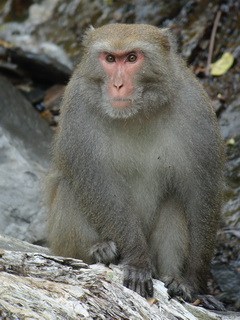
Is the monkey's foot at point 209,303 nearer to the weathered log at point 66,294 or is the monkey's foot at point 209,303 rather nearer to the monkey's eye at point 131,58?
the weathered log at point 66,294

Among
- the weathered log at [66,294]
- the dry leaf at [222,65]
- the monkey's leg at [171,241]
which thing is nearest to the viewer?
Answer: the weathered log at [66,294]

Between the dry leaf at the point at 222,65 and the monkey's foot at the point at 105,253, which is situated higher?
the dry leaf at the point at 222,65

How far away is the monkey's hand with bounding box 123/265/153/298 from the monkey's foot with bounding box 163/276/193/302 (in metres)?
0.27

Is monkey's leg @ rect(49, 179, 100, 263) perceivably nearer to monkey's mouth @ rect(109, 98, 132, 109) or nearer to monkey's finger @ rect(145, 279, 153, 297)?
monkey's finger @ rect(145, 279, 153, 297)

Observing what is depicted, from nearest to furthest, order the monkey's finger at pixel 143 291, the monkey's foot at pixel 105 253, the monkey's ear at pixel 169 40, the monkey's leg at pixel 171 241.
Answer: the monkey's finger at pixel 143 291 → the monkey's foot at pixel 105 253 → the monkey's ear at pixel 169 40 → the monkey's leg at pixel 171 241

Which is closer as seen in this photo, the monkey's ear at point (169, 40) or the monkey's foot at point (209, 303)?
the monkey's ear at point (169, 40)

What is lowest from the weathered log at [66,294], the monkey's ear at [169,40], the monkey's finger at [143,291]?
the monkey's finger at [143,291]

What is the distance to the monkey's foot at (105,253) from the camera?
638 cm

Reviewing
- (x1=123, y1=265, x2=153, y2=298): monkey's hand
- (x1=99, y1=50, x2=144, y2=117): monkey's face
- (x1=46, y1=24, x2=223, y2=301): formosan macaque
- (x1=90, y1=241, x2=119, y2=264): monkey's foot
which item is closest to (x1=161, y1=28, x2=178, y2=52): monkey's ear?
(x1=46, y1=24, x2=223, y2=301): formosan macaque

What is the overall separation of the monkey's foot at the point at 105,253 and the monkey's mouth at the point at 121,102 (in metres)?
1.32

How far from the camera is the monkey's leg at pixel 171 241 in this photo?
6.65 metres

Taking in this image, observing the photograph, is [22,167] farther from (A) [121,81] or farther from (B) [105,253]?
(A) [121,81]

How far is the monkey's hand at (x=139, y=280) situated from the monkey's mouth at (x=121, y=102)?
1.42 metres

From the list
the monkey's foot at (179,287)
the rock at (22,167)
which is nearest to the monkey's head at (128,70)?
the monkey's foot at (179,287)
